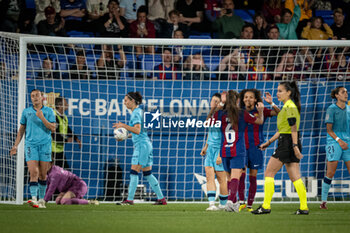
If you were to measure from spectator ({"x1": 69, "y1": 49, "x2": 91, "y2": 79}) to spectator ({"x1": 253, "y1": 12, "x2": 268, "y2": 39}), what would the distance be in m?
4.34

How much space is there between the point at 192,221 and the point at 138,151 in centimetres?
343

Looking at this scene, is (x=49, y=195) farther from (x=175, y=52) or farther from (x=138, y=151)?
(x=175, y=52)

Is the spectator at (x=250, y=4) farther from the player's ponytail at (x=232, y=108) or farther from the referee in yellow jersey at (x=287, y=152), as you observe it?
the referee in yellow jersey at (x=287, y=152)

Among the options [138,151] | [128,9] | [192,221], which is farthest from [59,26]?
[192,221]

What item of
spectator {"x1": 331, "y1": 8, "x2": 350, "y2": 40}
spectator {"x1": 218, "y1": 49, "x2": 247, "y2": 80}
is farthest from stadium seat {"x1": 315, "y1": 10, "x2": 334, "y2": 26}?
spectator {"x1": 218, "y1": 49, "x2": 247, "y2": 80}

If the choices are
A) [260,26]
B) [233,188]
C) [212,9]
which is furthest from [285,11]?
[233,188]

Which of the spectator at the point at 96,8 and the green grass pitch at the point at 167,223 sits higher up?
the spectator at the point at 96,8

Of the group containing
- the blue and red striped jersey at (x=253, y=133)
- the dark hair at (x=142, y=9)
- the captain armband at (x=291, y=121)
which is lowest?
the blue and red striped jersey at (x=253, y=133)

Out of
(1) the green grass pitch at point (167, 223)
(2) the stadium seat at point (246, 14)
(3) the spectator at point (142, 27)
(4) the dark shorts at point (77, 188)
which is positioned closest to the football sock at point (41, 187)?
(4) the dark shorts at point (77, 188)

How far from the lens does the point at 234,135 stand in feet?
27.0

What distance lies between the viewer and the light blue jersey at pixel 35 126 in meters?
9.23

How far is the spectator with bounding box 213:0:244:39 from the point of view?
46.6 ft

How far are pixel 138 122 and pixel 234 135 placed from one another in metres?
2.26

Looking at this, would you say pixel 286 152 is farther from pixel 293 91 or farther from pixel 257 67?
pixel 257 67
